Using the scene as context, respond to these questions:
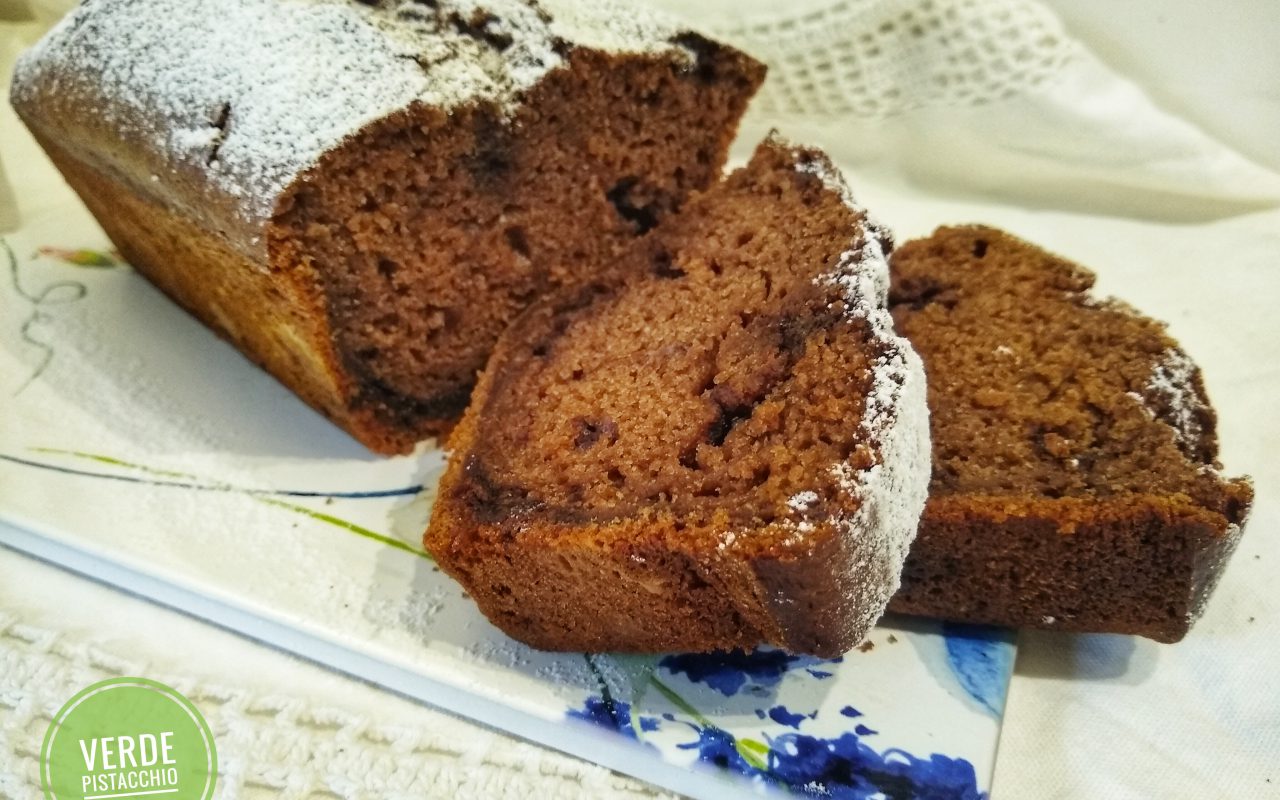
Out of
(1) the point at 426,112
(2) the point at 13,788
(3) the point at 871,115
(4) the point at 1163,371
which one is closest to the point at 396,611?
(2) the point at 13,788

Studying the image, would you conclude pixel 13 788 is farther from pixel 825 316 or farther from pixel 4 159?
pixel 4 159

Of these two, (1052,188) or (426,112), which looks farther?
(1052,188)

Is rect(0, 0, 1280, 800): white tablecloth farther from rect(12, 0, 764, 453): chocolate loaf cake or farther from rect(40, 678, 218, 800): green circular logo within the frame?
rect(12, 0, 764, 453): chocolate loaf cake

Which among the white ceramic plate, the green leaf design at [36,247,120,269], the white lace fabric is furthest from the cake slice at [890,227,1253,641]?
the green leaf design at [36,247,120,269]

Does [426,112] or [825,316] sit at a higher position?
[426,112]

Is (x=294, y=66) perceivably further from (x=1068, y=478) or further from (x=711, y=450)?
(x=1068, y=478)

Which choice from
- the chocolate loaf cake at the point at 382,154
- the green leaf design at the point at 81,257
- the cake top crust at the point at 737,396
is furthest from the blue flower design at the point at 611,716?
the green leaf design at the point at 81,257

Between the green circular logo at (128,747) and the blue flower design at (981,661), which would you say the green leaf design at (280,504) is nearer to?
the green circular logo at (128,747)
